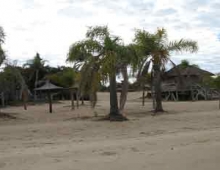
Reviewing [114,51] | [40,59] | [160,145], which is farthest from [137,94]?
[160,145]

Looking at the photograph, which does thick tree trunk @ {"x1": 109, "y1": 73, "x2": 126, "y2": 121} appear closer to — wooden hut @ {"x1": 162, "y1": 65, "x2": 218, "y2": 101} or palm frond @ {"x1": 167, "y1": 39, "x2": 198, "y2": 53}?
palm frond @ {"x1": 167, "y1": 39, "x2": 198, "y2": 53}

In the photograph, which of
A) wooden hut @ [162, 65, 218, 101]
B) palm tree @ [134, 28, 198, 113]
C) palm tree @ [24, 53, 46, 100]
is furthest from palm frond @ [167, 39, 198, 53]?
palm tree @ [24, 53, 46, 100]

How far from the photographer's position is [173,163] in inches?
302

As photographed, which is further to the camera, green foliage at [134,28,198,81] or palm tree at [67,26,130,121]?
green foliage at [134,28,198,81]

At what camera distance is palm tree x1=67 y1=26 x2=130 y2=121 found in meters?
19.7

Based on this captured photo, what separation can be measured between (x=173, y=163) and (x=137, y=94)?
57.7 meters

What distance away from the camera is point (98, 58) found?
20203 millimetres

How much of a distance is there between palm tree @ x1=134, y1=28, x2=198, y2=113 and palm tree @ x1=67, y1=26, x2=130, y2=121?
5.05 meters

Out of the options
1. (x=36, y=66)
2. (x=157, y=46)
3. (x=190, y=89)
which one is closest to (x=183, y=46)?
(x=157, y=46)

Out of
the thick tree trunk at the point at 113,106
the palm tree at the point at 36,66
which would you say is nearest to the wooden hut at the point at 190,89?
the palm tree at the point at 36,66

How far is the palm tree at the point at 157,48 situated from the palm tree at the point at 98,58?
505 centimetres

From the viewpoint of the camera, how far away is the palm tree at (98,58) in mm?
19719

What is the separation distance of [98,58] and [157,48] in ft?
22.9

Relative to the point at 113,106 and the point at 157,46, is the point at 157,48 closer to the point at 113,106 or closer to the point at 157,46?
the point at 157,46
